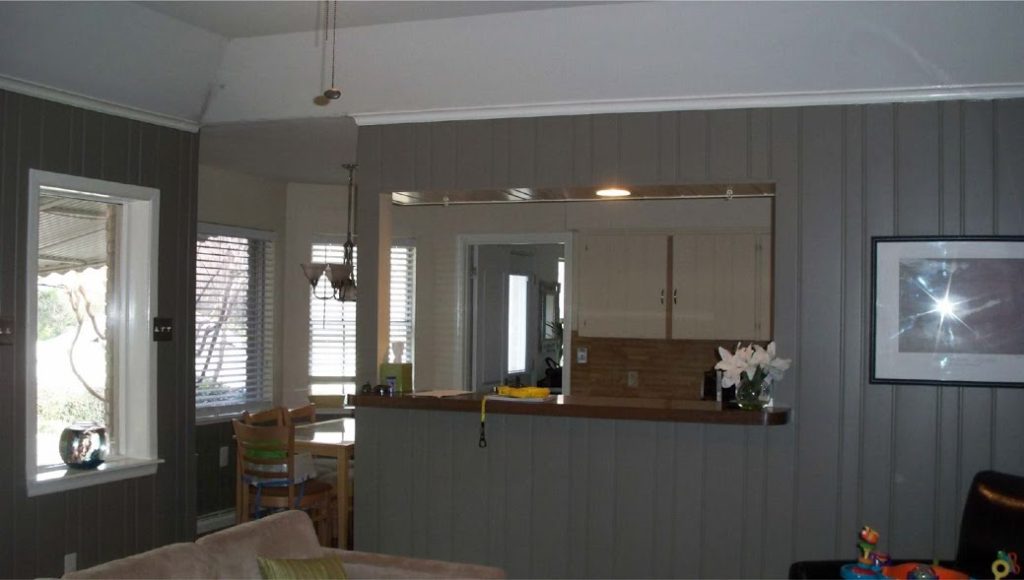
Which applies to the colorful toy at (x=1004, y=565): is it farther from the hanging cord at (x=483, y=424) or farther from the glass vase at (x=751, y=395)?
the hanging cord at (x=483, y=424)

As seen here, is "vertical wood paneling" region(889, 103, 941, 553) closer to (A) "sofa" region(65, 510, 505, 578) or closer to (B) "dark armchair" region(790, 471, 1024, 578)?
(B) "dark armchair" region(790, 471, 1024, 578)

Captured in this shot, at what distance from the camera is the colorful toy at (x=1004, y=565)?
302 cm

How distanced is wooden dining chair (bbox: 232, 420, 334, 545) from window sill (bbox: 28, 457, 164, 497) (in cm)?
51

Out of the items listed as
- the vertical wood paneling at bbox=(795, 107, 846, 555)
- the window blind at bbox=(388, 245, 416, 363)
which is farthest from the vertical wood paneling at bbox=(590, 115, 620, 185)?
the window blind at bbox=(388, 245, 416, 363)

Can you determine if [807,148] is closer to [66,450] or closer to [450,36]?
[450,36]

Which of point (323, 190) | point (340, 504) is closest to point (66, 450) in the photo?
point (340, 504)

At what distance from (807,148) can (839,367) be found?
102cm

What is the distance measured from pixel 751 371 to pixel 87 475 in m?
3.30

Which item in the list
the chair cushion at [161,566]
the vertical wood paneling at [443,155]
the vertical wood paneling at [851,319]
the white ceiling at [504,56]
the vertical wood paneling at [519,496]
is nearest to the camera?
the chair cushion at [161,566]

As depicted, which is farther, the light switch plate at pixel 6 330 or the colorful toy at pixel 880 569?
the light switch plate at pixel 6 330

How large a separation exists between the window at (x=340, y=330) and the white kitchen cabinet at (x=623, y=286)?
4.87 ft

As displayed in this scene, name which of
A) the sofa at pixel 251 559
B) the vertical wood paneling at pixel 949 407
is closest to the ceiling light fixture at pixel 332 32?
the sofa at pixel 251 559

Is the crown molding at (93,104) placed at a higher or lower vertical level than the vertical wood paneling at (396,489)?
higher

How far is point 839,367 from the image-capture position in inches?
161
